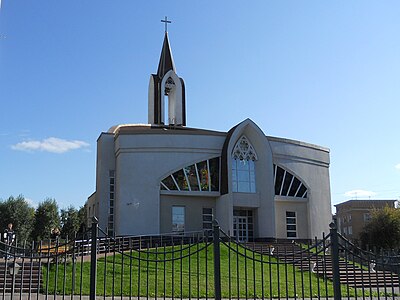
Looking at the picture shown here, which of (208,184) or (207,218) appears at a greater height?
(208,184)

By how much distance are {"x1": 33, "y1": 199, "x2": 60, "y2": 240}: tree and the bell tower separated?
14114 mm

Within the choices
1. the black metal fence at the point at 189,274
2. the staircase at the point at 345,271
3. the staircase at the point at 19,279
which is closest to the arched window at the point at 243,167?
the staircase at the point at 345,271

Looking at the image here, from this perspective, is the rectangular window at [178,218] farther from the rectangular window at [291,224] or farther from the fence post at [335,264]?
the fence post at [335,264]

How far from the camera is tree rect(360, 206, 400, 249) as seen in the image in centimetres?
3697

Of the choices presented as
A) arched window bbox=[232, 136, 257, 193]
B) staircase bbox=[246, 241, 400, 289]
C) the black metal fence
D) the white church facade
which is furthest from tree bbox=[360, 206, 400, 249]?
the black metal fence

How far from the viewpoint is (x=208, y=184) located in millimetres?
30453

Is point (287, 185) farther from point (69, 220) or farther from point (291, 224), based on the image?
point (69, 220)

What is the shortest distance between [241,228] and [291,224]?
378 cm

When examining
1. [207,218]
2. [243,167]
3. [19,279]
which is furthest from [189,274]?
[243,167]

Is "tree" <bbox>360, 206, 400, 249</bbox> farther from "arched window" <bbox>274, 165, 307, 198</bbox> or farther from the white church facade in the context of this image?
"arched window" <bbox>274, 165, 307, 198</bbox>

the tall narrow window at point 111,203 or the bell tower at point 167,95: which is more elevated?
the bell tower at point 167,95

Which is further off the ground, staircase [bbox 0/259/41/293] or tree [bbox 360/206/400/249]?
tree [bbox 360/206/400/249]

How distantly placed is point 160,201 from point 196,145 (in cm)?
416

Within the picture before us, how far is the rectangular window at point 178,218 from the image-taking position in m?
29.9
